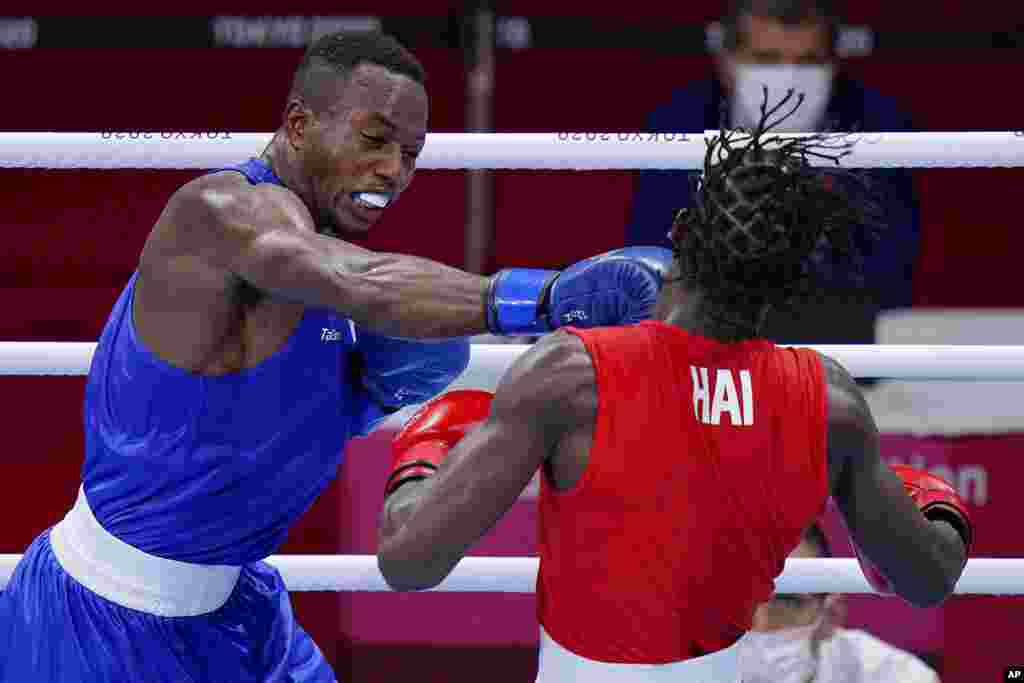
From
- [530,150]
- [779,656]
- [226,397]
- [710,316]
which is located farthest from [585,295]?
[779,656]

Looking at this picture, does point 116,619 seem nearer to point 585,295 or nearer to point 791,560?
point 585,295

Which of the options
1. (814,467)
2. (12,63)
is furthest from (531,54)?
(814,467)

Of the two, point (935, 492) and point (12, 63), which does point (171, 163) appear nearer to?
point (935, 492)

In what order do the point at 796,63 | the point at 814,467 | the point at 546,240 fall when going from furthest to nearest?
the point at 546,240
the point at 796,63
the point at 814,467

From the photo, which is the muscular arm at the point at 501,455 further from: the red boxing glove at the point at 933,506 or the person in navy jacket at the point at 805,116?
the person in navy jacket at the point at 805,116

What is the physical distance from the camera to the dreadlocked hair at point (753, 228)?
165cm

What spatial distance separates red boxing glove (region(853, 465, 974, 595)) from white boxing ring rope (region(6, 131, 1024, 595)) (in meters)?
0.44

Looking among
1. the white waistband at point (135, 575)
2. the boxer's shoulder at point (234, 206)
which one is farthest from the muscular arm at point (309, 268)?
the white waistband at point (135, 575)

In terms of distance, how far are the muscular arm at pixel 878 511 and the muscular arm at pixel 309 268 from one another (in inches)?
16.3

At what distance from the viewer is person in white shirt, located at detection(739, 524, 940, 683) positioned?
114 inches

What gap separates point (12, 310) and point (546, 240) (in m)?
1.70

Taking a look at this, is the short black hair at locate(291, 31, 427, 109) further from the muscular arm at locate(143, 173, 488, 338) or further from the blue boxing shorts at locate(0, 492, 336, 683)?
the blue boxing shorts at locate(0, 492, 336, 683)

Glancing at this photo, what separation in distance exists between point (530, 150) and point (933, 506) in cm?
82

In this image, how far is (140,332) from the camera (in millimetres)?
1973
